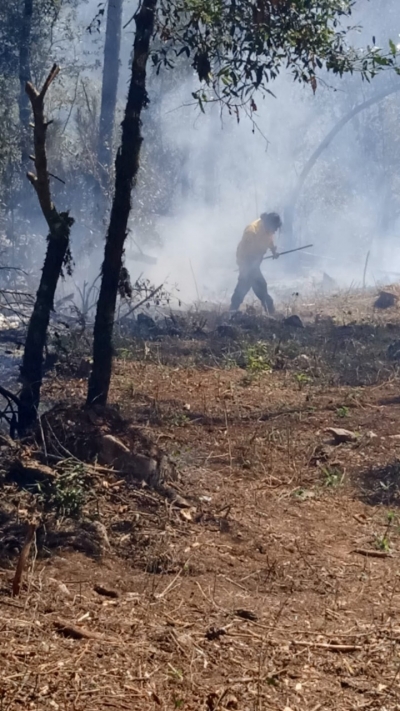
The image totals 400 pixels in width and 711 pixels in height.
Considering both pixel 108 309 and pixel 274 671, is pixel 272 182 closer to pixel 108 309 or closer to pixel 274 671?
pixel 108 309

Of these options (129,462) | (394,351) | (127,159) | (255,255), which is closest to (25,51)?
(255,255)

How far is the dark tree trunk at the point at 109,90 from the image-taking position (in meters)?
18.4

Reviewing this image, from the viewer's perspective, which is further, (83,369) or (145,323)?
(145,323)

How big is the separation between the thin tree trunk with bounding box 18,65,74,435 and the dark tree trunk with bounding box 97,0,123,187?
37.3ft

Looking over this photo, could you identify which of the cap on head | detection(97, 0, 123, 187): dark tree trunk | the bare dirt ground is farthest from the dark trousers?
the bare dirt ground

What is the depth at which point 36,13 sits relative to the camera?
1617cm

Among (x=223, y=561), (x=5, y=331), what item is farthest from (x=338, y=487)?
(x=5, y=331)

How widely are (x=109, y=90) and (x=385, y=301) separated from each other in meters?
8.75

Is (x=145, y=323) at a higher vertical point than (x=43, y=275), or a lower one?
higher

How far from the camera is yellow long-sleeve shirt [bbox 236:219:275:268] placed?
47.2 ft

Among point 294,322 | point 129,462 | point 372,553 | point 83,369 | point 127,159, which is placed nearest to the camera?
point 372,553

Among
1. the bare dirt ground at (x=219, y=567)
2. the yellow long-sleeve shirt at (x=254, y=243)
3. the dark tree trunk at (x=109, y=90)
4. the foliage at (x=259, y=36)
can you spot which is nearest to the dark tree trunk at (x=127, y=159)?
the foliage at (x=259, y=36)

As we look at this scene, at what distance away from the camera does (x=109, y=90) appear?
19266mm

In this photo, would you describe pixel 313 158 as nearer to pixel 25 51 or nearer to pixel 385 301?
pixel 25 51
